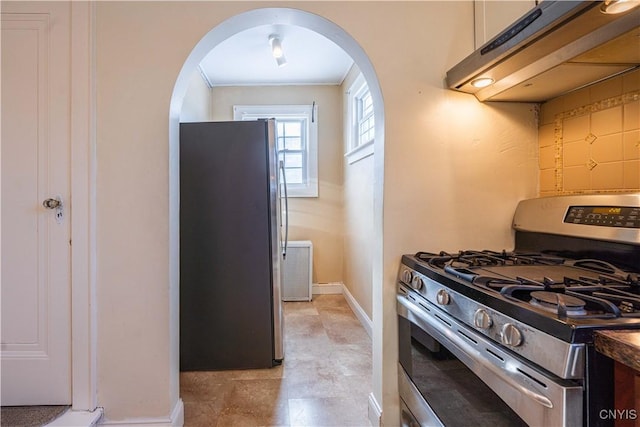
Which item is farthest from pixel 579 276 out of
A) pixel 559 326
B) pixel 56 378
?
pixel 56 378

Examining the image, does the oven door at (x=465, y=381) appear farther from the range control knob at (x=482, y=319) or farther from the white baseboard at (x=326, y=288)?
the white baseboard at (x=326, y=288)

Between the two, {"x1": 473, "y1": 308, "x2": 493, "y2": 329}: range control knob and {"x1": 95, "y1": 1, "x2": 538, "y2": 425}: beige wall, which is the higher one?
{"x1": 95, "y1": 1, "x2": 538, "y2": 425}: beige wall

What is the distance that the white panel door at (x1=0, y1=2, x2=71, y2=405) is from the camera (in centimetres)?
149

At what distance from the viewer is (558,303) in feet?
2.42

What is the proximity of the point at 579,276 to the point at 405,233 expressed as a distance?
647 mm

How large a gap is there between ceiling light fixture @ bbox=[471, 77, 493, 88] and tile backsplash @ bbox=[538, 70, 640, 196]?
0.35m

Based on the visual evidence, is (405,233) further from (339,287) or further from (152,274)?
(339,287)

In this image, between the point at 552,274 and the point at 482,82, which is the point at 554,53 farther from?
the point at 552,274

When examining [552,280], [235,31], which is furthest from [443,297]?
[235,31]

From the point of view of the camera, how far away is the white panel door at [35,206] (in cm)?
149

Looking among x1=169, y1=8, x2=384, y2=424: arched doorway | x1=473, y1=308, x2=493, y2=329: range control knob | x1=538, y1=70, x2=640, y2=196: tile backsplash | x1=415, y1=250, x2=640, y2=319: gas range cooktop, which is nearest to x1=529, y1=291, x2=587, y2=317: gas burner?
x1=415, y1=250, x2=640, y2=319: gas range cooktop

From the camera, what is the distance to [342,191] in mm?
4055

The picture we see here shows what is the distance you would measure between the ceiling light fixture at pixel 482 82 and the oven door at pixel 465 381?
897mm

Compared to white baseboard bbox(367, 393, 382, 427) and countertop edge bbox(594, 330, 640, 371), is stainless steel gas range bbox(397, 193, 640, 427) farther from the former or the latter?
white baseboard bbox(367, 393, 382, 427)
